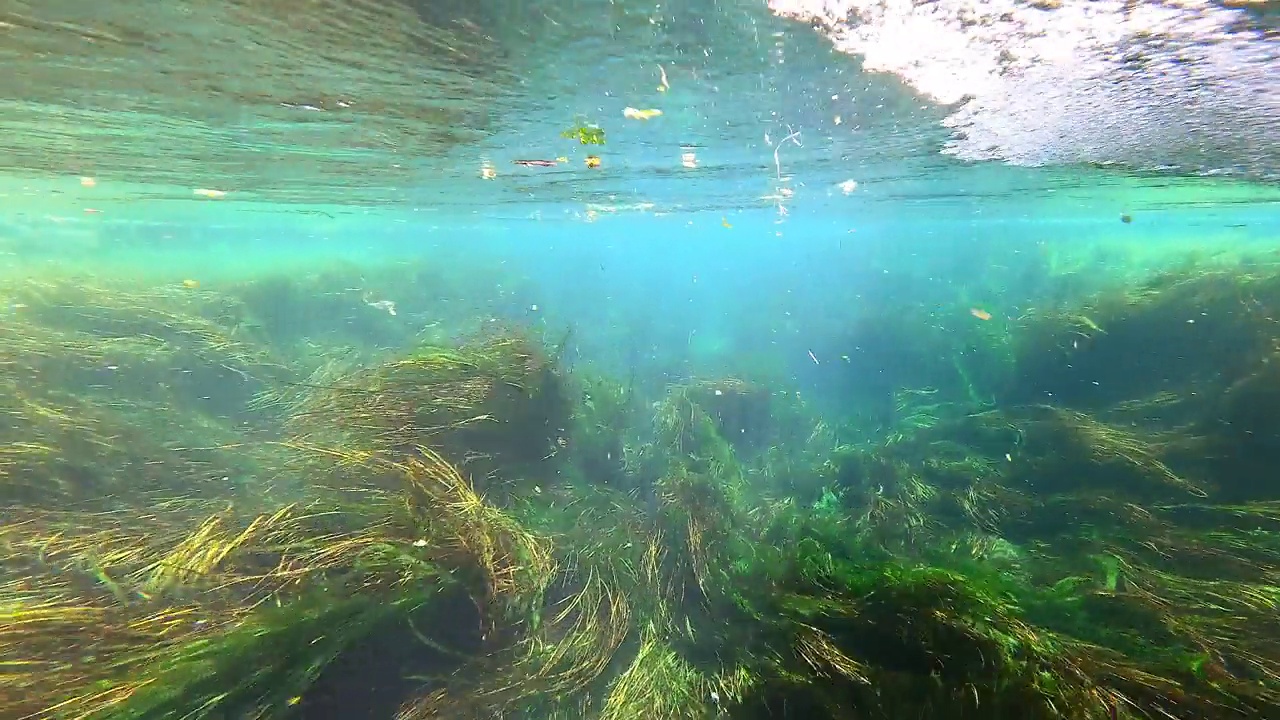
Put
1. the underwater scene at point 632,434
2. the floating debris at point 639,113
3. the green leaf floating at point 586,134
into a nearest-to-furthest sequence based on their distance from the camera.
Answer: the underwater scene at point 632,434, the floating debris at point 639,113, the green leaf floating at point 586,134

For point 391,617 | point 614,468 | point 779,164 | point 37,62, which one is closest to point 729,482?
point 614,468

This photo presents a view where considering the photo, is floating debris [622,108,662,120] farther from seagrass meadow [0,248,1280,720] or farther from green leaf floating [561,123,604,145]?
seagrass meadow [0,248,1280,720]

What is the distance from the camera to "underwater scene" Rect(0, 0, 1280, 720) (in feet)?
12.0

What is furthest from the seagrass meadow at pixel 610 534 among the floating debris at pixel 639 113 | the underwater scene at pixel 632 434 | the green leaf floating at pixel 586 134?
the floating debris at pixel 639 113

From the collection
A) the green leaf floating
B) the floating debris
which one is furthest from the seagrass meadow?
the floating debris

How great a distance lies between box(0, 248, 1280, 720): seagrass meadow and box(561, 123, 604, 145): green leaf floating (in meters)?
3.84

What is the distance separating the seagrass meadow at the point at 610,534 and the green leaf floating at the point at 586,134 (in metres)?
3.84

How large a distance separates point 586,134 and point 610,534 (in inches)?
281

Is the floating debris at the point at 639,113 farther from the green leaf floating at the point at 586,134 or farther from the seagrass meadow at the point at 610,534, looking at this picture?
the seagrass meadow at the point at 610,534

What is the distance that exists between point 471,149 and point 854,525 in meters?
10.4

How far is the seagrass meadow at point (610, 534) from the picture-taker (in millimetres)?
3375

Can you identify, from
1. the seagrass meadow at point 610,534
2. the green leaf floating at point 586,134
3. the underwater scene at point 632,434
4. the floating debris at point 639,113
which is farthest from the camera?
the green leaf floating at point 586,134

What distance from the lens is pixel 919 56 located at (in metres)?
6.14

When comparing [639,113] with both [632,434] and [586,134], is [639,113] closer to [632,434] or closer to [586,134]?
[586,134]
